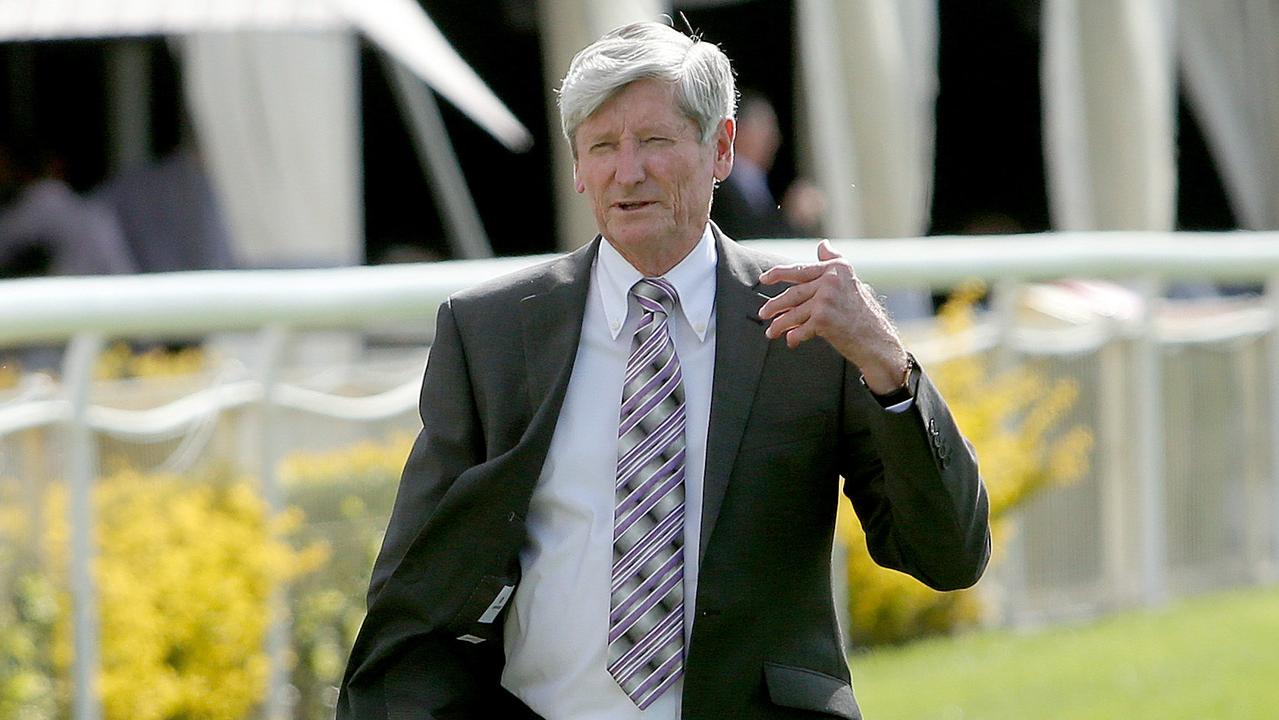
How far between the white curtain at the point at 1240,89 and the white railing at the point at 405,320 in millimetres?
8254

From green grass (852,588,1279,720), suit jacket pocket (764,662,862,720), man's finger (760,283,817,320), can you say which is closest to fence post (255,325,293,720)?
green grass (852,588,1279,720)

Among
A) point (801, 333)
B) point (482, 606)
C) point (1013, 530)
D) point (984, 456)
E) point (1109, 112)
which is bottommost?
point (1013, 530)

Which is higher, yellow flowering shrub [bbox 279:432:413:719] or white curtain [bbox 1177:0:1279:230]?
white curtain [bbox 1177:0:1279:230]

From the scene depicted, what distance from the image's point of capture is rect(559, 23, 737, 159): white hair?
9.00 feet

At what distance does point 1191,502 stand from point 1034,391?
107 cm

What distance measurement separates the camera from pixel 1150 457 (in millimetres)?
8133

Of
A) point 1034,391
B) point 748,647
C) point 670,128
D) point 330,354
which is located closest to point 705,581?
point 748,647

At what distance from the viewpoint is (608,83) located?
8.98 feet

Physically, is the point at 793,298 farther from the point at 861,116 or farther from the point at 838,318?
the point at 861,116

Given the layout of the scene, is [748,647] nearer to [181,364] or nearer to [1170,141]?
[181,364]

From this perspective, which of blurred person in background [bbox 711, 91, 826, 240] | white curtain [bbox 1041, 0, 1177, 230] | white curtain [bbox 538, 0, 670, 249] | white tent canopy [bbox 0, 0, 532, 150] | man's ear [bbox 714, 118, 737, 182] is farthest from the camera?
white curtain [bbox 1041, 0, 1177, 230]

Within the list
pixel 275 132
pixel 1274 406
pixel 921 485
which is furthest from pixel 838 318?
pixel 275 132

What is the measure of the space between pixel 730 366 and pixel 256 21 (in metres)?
7.52

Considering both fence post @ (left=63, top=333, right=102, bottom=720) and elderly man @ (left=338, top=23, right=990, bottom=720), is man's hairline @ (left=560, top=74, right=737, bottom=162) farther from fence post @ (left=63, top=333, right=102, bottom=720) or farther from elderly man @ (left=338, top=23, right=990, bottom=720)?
fence post @ (left=63, top=333, right=102, bottom=720)
